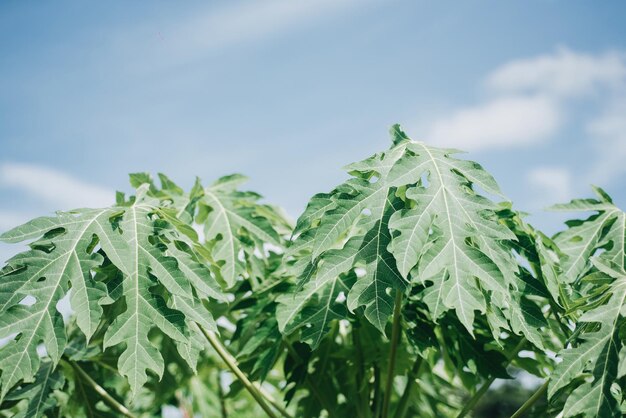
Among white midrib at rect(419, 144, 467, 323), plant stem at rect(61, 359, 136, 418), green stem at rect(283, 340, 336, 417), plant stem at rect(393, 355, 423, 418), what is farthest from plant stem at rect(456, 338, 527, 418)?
plant stem at rect(61, 359, 136, 418)

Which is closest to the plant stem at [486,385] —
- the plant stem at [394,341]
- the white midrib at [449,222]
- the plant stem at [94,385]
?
the plant stem at [394,341]

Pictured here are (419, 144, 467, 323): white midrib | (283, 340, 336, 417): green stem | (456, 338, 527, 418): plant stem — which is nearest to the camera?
(419, 144, 467, 323): white midrib

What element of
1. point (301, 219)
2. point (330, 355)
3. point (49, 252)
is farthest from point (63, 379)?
point (301, 219)

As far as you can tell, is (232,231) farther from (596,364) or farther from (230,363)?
(596,364)

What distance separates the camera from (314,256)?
2.30 meters

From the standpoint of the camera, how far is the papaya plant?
7.45ft

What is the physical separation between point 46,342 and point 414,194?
1.42 metres

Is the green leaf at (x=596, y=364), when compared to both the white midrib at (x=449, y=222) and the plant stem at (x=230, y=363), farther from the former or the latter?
the plant stem at (x=230, y=363)

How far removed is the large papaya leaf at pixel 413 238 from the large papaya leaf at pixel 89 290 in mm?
487

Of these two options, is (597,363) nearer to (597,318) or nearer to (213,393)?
(597,318)

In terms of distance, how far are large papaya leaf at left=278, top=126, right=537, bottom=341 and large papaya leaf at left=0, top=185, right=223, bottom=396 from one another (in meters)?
0.49

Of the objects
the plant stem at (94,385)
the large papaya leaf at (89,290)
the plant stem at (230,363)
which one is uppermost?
the large papaya leaf at (89,290)

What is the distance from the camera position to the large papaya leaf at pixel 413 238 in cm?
222

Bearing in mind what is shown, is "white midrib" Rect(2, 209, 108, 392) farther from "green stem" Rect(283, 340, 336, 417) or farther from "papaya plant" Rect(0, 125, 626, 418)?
"green stem" Rect(283, 340, 336, 417)
